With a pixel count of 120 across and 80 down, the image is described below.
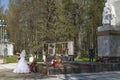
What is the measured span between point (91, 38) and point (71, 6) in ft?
32.2

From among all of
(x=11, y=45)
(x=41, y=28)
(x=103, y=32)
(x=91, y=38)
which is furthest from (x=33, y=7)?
(x=11, y=45)

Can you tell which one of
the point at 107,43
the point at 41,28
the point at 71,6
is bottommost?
the point at 107,43

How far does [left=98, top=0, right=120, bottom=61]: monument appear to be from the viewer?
79.8ft

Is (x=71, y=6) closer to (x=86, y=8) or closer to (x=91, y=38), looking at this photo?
(x=86, y=8)

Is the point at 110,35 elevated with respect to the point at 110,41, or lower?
elevated

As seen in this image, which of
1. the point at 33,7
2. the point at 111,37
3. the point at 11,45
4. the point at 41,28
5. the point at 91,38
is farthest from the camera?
the point at 11,45

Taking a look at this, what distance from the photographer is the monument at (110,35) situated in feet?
79.8

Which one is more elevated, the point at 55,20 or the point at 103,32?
the point at 55,20

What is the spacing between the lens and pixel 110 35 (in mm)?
24312

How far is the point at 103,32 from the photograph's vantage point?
24703 mm

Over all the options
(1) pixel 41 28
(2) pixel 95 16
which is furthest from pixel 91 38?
(1) pixel 41 28

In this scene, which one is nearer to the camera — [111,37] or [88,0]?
[111,37]

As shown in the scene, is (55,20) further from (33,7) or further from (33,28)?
(33,7)

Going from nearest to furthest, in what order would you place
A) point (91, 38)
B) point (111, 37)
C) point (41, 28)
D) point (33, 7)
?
point (111, 37) < point (33, 7) < point (41, 28) < point (91, 38)
